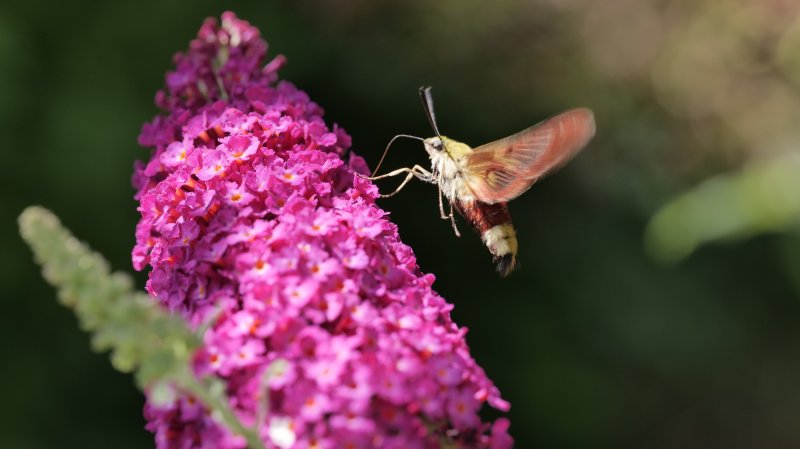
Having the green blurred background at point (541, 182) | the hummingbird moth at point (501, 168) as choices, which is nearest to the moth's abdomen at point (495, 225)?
the hummingbird moth at point (501, 168)

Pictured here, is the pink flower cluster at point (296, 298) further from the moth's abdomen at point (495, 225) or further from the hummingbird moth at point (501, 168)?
the moth's abdomen at point (495, 225)

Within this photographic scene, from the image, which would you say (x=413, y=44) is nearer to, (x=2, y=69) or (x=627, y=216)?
(x=627, y=216)

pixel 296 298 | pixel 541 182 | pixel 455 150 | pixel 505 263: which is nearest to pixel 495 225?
pixel 505 263

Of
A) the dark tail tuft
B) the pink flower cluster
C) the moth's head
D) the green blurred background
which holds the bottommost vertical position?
the pink flower cluster

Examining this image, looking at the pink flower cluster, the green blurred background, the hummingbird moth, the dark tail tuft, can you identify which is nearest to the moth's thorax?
the hummingbird moth

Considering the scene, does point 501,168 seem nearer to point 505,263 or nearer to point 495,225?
point 495,225

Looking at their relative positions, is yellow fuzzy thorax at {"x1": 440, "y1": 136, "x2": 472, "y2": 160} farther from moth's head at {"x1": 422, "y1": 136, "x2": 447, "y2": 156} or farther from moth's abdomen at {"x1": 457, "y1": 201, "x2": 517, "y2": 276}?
moth's abdomen at {"x1": 457, "y1": 201, "x2": 517, "y2": 276}
